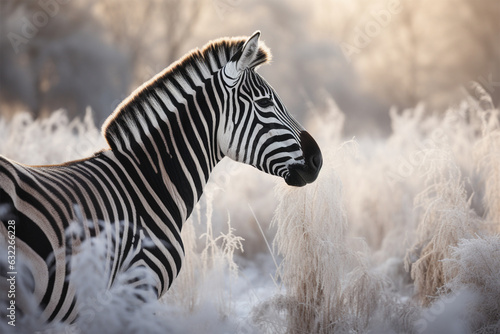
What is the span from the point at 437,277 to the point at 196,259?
85.2 inches

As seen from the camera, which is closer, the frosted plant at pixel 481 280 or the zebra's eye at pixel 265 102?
the zebra's eye at pixel 265 102

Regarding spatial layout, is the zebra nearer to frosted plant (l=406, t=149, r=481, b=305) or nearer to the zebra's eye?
the zebra's eye

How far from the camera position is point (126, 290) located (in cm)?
201

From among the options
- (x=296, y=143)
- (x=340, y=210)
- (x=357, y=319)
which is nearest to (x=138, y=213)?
(x=296, y=143)

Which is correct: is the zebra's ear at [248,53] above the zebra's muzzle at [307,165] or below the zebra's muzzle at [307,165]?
above

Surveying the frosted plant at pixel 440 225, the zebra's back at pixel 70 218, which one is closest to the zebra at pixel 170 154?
the zebra's back at pixel 70 218

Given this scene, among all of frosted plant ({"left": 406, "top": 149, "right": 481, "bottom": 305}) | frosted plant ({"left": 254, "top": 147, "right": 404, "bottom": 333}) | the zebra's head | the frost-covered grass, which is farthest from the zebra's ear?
frosted plant ({"left": 406, "top": 149, "right": 481, "bottom": 305})

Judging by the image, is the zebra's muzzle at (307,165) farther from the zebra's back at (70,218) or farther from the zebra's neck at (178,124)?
A: the zebra's back at (70,218)

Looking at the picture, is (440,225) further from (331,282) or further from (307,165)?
(307,165)

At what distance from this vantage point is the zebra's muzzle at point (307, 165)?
7.88 feet

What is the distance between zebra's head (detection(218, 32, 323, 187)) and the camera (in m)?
2.41

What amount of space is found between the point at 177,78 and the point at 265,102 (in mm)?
532

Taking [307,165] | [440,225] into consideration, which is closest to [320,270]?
[307,165]

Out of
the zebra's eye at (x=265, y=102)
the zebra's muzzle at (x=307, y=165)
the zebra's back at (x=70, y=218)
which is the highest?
the zebra's eye at (x=265, y=102)
